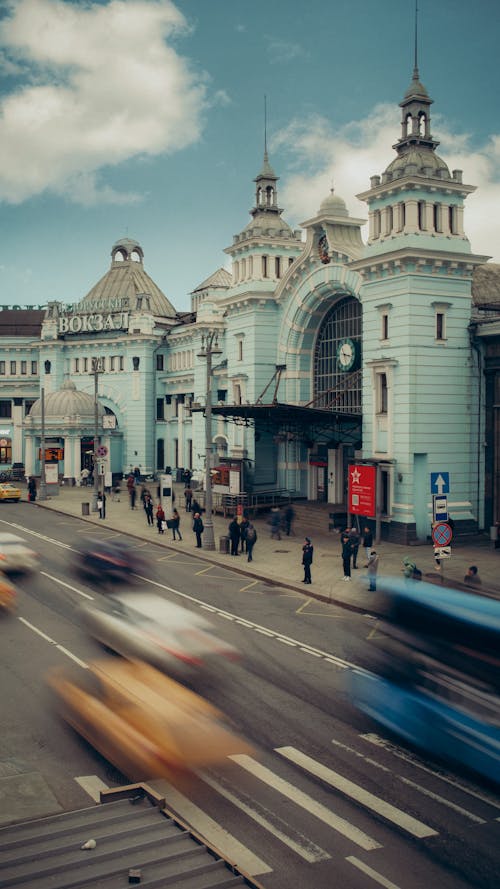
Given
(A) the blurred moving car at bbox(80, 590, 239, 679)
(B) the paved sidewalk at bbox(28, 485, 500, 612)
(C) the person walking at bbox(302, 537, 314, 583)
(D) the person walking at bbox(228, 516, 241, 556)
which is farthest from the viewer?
(D) the person walking at bbox(228, 516, 241, 556)

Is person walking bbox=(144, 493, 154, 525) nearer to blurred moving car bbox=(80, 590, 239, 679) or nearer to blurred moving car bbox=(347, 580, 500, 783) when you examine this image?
blurred moving car bbox=(80, 590, 239, 679)

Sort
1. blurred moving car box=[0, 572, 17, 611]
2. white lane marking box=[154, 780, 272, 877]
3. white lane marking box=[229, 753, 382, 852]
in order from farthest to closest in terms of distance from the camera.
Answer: blurred moving car box=[0, 572, 17, 611], white lane marking box=[229, 753, 382, 852], white lane marking box=[154, 780, 272, 877]

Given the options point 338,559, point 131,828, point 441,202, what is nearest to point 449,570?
point 338,559

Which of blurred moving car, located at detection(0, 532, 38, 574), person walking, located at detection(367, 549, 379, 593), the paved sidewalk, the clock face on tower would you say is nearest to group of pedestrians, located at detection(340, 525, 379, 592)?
person walking, located at detection(367, 549, 379, 593)

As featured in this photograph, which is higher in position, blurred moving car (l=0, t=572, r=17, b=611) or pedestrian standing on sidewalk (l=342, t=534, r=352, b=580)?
pedestrian standing on sidewalk (l=342, t=534, r=352, b=580)

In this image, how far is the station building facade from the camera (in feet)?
119

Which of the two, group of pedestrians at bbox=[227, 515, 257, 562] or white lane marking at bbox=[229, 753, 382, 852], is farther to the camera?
group of pedestrians at bbox=[227, 515, 257, 562]

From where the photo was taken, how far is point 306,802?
1206 cm

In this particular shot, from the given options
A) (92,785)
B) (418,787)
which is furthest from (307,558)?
(92,785)

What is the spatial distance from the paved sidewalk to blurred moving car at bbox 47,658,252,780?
30.5ft

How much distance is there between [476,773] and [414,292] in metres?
25.9

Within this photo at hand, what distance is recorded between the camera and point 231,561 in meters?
32.9

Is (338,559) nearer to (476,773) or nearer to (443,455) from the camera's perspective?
(443,455)

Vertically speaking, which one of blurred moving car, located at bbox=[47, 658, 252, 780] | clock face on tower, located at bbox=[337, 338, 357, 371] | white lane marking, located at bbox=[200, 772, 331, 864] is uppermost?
clock face on tower, located at bbox=[337, 338, 357, 371]
